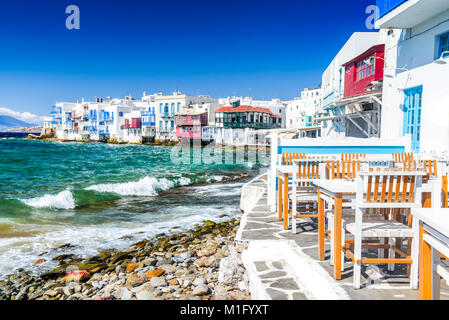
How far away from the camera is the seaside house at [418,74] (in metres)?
7.98

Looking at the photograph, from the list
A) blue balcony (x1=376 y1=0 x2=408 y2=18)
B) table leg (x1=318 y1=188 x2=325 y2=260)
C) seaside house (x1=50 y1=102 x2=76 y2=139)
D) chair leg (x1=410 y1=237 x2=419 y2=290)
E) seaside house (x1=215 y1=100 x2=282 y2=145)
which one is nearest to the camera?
chair leg (x1=410 y1=237 x2=419 y2=290)

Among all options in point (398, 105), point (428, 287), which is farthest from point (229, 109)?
point (428, 287)

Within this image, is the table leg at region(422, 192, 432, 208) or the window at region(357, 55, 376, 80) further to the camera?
the window at region(357, 55, 376, 80)

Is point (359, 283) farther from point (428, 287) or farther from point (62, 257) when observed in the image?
point (62, 257)

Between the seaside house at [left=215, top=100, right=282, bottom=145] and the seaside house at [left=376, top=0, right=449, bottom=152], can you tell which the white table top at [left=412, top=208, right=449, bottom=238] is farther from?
the seaside house at [left=215, top=100, right=282, bottom=145]

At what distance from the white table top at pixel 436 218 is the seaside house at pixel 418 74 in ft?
22.7

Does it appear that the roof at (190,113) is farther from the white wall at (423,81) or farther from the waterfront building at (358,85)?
the white wall at (423,81)

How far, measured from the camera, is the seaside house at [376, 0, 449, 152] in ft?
26.2

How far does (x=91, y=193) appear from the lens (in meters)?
14.7

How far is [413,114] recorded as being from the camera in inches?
367

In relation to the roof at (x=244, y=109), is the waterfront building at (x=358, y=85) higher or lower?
lower

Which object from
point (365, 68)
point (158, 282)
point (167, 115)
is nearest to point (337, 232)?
point (158, 282)

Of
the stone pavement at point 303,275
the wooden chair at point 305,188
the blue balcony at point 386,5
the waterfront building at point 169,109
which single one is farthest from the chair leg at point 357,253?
the waterfront building at point 169,109

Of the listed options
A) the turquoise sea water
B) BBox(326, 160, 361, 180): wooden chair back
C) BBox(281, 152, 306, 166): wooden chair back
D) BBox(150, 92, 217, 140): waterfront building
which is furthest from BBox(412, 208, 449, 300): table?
BBox(150, 92, 217, 140): waterfront building
